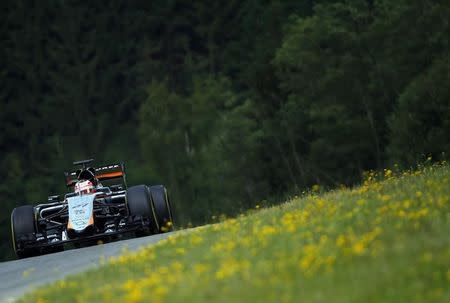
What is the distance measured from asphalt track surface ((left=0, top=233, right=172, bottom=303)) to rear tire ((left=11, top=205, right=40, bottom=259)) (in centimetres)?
269

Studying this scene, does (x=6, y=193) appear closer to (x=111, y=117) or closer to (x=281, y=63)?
(x=111, y=117)

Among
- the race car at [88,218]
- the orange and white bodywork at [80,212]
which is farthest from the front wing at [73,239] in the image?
the orange and white bodywork at [80,212]

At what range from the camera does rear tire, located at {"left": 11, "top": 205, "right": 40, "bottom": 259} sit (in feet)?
78.5

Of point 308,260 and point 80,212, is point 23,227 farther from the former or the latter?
point 308,260

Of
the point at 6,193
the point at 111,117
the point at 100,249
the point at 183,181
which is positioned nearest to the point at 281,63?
the point at 183,181

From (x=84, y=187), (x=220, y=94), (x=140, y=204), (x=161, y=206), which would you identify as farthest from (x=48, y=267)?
(x=220, y=94)

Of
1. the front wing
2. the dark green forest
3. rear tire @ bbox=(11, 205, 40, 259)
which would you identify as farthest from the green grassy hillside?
the dark green forest

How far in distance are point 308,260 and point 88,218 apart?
12.4 m

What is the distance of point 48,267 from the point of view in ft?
60.3

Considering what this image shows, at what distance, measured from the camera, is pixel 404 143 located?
5628 centimetres

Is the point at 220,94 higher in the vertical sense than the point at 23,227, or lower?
higher

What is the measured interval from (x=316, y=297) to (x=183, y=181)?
82294 mm

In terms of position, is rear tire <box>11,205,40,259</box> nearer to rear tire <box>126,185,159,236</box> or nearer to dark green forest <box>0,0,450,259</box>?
rear tire <box>126,185,159,236</box>

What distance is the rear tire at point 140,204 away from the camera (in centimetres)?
2383
